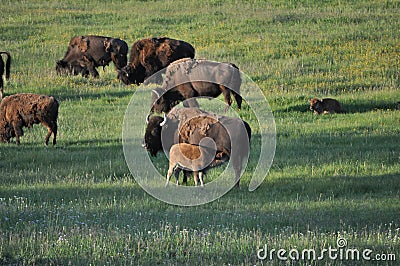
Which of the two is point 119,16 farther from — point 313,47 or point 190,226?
point 190,226

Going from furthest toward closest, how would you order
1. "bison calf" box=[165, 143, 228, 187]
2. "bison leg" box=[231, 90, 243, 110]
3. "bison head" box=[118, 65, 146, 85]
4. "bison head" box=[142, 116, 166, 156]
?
"bison head" box=[118, 65, 146, 85]
"bison leg" box=[231, 90, 243, 110]
"bison head" box=[142, 116, 166, 156]
"bison calf" box=[165, 143, 228, 187]

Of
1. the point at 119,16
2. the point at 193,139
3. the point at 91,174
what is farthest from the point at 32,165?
the point at 119,16

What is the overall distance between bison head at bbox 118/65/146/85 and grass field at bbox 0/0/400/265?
1.17ft

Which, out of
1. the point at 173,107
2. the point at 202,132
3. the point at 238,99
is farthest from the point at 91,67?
the point at 202,132

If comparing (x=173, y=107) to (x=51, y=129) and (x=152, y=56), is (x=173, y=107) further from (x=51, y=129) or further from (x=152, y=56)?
(x=152, y=56)

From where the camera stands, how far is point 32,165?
14086mm

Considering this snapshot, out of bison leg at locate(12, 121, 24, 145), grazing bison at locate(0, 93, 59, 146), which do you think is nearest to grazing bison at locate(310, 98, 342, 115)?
grazing bison at locate(0, 93, 59, 146)

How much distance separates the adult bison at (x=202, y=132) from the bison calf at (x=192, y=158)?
0.19 m

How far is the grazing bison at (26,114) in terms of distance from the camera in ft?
51.4

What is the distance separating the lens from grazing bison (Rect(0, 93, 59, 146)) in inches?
617

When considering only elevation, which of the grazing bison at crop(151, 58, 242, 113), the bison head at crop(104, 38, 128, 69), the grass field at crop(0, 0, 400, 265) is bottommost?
the grass field at crop(0, 0, 400, 265)

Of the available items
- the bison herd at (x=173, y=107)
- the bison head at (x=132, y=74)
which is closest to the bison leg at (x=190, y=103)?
the bison herd at (x=173, y=107)

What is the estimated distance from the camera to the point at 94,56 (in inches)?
1027

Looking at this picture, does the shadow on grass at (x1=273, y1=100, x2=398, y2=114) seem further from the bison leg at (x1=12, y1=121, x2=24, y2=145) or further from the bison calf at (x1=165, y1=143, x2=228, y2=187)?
the bison calf at (x1=165, y1=143, x2=228, y2=187)
